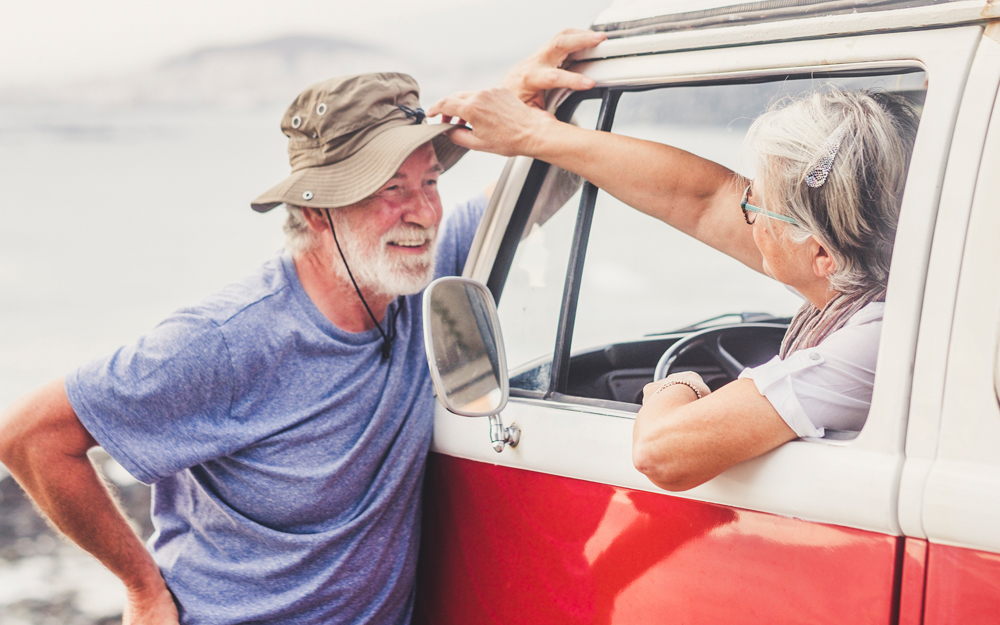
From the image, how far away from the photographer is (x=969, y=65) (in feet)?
3.63

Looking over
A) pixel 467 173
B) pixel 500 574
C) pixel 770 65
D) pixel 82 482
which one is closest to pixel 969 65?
pixel 770 65

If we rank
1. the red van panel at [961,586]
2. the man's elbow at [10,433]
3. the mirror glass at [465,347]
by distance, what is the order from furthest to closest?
1. the man's elbow at [10,433]
2. the mirror glass at [465,347]
3. the red van panel at [961,586]

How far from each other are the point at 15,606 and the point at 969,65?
5.01m

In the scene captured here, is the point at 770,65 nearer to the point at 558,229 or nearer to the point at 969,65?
the point at 969,65

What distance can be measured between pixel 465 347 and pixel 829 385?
2.41ft

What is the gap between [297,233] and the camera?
7.04 ft

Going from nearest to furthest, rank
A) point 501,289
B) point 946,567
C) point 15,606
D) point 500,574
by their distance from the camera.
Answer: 1. point 946,567
2. point 500,574
3. point 501,289
4. point 15,606

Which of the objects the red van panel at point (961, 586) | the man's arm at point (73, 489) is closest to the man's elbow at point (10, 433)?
the man's arm at point (73, 489)

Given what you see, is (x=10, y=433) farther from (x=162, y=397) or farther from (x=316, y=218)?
(x=316, y=218)

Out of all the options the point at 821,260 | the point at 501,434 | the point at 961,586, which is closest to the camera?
the point at 961,586

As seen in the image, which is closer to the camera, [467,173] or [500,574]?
[500,574]

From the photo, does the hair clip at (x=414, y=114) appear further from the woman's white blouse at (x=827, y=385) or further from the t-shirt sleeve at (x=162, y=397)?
the woman's white blouse at (x=827, y=385)

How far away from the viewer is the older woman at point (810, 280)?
119 cm

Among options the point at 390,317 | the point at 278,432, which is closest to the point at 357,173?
the point at 390,317
